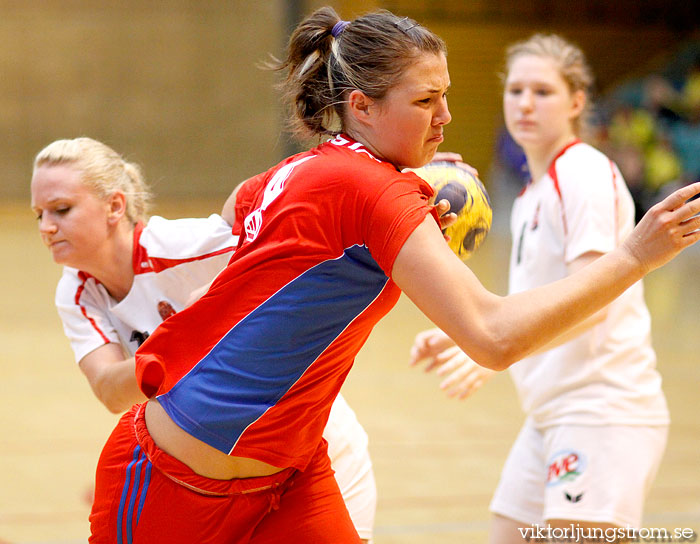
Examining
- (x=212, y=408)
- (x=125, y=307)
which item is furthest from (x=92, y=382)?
(x=212, y=408)

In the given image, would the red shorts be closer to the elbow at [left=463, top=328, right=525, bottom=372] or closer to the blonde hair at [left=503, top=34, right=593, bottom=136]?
the elbow at [left=463, top=328, right=525, bottom=372]

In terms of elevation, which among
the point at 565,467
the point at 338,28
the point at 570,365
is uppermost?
the point at 338,28

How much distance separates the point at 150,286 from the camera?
2406 mm

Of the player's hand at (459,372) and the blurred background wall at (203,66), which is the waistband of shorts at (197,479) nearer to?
the player's hand at (459,372)

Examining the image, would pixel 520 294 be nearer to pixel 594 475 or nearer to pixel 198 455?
pixel 198 455

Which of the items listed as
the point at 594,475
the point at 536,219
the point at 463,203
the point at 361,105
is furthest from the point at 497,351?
the point at 536,219

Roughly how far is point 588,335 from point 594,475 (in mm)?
427

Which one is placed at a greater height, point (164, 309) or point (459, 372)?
point (164, 309)

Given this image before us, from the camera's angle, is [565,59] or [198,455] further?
[565,59]

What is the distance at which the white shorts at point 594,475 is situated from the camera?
2.80m

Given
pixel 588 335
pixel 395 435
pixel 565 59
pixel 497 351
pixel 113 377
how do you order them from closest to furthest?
pixel 497 351 → pixel 113 377 → pixel 588 335 → pixel 565 59 → pixel 395 435

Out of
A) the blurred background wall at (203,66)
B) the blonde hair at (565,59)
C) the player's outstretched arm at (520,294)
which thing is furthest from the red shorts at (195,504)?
the blurred background wall at (203,66)

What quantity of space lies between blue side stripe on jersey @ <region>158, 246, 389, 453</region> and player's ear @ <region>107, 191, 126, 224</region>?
2.40 ft

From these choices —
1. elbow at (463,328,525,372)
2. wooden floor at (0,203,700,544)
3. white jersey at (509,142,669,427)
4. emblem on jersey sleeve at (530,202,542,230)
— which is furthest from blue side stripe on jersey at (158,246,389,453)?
wooden floor at (0,203,700,544)
